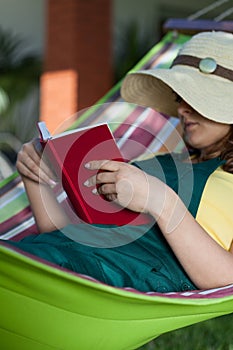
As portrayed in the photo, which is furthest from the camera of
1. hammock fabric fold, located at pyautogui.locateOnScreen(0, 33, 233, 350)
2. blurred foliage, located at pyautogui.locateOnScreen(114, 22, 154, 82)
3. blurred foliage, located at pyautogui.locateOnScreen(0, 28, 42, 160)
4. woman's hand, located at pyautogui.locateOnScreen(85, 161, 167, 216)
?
blurred foliage, located at pyautogui.locateOnScreen(114, 22, 154, 82)

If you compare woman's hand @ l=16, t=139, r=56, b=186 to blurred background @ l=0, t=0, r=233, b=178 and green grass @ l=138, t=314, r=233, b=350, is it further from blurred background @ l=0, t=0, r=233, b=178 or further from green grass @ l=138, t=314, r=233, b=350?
blurred background @ l=0, t=0, r=233, b=178

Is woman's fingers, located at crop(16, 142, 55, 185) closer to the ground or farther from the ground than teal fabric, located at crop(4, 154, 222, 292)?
farther from the ground

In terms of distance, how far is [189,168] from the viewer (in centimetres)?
213

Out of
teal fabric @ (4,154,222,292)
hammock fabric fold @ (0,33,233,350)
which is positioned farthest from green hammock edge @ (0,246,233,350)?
teal fabric @ (4,154,222,292)

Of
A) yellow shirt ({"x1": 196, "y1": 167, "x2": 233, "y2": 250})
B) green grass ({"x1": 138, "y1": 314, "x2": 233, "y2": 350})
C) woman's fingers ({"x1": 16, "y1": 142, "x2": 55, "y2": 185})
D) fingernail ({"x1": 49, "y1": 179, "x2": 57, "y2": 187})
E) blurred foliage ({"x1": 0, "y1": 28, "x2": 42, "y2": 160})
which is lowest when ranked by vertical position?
blurred foliage ({"x1": 0, "y1": 28, "x2": 42, "y2": 160})

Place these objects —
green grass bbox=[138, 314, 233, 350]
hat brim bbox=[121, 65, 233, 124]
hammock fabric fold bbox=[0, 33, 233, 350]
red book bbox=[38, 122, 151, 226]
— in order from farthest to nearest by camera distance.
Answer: green grass bbox=[138, 314, 233, 350] → hat brim bbox=[121, 65, 233, 124] → red book bbox=[38, 122, 151, 226] → hammock fabric fold bbox=[0, 33, 233, 350]

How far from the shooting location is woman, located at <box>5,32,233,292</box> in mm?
1799

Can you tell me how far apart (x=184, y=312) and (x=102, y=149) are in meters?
0.45

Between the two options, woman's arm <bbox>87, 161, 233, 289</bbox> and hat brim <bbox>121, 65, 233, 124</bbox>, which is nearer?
woman's arm <bbox>87, 161, 233, 289</bbox>

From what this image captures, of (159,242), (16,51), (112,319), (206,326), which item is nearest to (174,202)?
(159,242)

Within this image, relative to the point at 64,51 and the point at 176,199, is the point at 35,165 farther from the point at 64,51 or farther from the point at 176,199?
the point at 64,51

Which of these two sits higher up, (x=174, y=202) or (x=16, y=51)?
(x=174, y=202)

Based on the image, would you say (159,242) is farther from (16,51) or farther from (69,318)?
(16,51)

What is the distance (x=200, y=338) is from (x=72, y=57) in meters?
4.28
